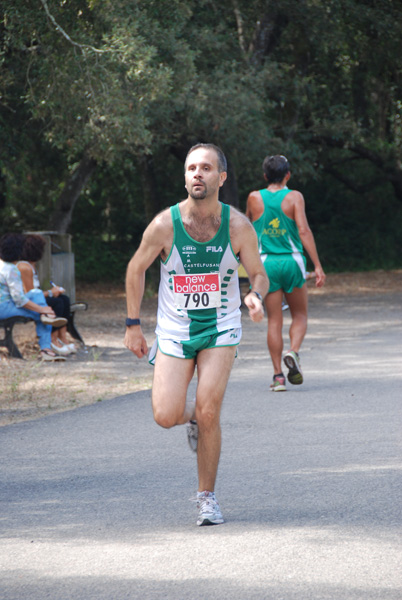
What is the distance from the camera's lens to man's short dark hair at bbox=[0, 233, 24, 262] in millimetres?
11086

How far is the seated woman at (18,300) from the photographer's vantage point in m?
10.9

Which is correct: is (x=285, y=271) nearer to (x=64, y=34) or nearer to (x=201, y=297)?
(x=201, y=297)

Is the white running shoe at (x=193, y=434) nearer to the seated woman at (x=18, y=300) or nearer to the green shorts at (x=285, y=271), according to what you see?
the green shorts at (x=285, y=271)

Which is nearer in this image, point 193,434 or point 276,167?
point 193,434

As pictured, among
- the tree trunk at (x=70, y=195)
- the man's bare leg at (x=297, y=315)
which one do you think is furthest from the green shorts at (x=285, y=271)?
the tree trunk at (x=70, y=195)

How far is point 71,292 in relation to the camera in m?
14.1

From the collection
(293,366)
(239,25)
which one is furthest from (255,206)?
(239,25)

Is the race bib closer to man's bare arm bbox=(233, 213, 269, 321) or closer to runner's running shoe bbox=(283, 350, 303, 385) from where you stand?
man's bare arm bbox=(233, 213, 269, 321)

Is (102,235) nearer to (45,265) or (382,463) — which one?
(45,265)

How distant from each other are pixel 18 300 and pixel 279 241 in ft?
11.1

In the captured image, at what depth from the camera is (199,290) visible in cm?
487

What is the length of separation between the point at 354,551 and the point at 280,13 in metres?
16.5

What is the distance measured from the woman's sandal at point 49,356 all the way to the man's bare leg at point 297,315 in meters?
3.11

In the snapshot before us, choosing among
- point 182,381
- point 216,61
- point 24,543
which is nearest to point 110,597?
point 24,543
